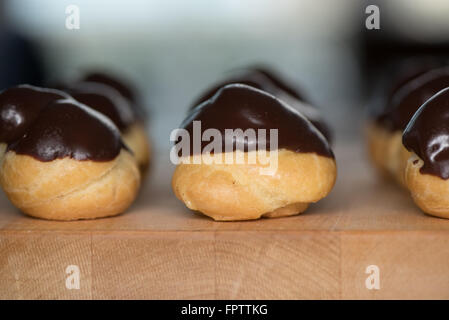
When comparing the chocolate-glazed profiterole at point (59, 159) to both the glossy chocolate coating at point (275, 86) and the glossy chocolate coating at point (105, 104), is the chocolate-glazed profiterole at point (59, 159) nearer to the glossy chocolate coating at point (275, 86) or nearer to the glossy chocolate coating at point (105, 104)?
the glossy chocolate coating at point (105, 104)

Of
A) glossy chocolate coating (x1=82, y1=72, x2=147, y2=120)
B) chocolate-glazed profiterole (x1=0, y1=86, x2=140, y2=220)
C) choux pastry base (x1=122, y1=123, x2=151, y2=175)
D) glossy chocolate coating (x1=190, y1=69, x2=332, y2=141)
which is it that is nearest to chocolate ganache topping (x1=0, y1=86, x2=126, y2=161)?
chocolate-glazed profiterole (x1=0, y1=86, x2=140, y2=220)

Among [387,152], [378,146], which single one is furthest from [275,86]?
[387,152]

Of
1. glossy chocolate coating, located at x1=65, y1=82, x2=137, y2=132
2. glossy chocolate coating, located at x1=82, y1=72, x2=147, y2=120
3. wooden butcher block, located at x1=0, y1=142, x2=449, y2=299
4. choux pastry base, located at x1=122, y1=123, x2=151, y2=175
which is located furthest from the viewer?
glossy chocolate coating, located at x1=82, y1=72, x2=147, y2=120

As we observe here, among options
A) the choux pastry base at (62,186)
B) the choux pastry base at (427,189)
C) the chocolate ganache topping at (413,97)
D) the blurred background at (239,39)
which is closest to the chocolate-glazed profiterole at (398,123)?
the chocolate ganache topping at (413,97)

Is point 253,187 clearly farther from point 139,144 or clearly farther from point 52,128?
point 139,144

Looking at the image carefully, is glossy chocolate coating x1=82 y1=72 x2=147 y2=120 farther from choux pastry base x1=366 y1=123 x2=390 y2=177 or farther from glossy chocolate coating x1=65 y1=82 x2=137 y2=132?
choux pastry base x1=366 y1=123 x2=390 y2=177
